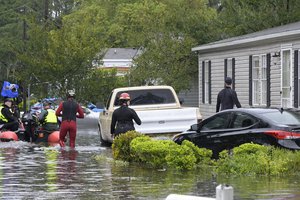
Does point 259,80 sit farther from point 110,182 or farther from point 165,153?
point 110,182

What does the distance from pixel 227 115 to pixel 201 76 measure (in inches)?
867

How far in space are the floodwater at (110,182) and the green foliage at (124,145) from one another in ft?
0.98

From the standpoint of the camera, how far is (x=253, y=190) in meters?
12.9

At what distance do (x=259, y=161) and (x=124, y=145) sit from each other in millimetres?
4028

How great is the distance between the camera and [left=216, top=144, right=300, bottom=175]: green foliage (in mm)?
14820

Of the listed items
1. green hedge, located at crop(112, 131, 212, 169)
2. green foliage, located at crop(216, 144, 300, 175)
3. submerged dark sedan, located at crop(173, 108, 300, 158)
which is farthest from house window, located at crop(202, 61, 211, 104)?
green foliage, located at crop(216, 144, 300, 175)

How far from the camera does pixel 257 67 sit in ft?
107

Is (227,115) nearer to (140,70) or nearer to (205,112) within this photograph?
(205,112)

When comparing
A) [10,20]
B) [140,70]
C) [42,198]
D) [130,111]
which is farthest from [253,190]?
[10,20]

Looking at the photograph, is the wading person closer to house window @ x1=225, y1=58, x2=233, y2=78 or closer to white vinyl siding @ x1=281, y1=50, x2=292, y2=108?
white vinyl siding @ x1=281, y1=50, x2=292, y2=108

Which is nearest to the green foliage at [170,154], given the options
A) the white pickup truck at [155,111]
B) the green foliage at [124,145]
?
the green foliage at [124,145]

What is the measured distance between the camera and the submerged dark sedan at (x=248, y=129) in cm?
1554

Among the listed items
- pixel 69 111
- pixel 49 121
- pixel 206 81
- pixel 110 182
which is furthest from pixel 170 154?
pixel 206 81

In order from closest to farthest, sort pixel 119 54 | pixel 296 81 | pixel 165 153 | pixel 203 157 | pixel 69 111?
pixel 165 153, pixel 203 157, pixel 69 111, pixel 296 81, pixel 119 54
